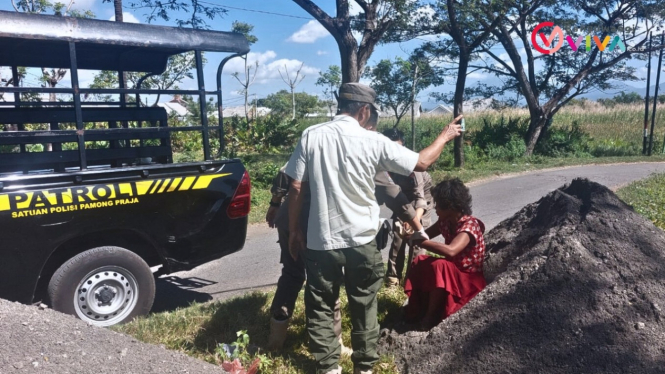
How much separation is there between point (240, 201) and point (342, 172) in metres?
1.98

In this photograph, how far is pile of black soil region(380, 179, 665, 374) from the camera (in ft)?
11.6

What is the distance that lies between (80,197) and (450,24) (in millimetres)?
13998

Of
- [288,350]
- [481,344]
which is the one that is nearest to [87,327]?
[288,350]

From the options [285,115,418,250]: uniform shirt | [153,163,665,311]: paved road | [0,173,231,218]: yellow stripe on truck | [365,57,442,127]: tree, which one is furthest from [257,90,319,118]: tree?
[285,115,418,250]: uniform shirt

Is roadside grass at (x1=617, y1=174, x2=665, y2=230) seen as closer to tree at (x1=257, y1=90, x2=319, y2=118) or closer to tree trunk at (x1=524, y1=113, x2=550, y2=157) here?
tree trunk at (x1=524, y1=113, x2=550, y2=157)

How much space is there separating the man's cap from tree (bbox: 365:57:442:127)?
15894mm

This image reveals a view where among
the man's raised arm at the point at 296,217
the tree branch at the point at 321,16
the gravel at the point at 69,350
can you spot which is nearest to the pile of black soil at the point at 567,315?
the man's raised arm at the point at 296,217

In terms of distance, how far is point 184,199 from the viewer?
498 cm

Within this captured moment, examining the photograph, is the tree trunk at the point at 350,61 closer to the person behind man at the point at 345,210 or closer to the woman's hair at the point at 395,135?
the woman's hair at the point at 395,135

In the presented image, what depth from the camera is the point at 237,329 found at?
4629mm

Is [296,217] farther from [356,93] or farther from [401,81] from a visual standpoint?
[401,81]

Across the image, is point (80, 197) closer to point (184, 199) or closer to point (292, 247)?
point (184, 199)

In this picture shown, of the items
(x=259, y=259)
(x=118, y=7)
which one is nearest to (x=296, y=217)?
(x=259, y=259)

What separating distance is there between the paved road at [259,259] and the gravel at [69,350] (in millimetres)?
2040
